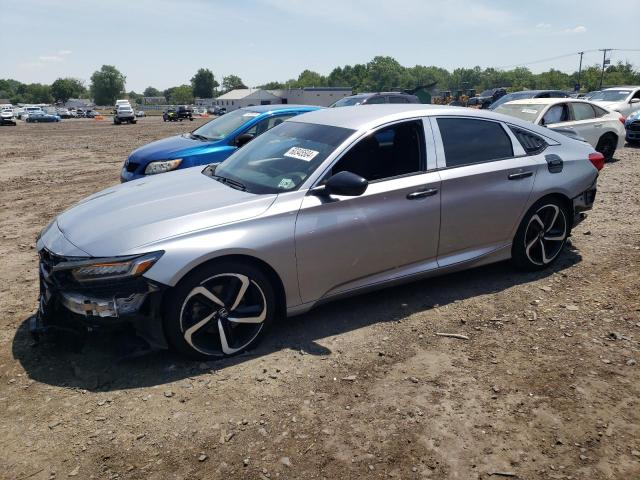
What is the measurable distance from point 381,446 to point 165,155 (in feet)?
18.0

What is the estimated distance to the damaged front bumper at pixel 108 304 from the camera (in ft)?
10.2

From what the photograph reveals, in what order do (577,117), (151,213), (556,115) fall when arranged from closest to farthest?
(151,213), (556,115), (577,117)

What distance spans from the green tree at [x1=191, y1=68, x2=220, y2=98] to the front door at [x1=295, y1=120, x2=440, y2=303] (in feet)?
527

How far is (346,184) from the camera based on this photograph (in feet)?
11.6

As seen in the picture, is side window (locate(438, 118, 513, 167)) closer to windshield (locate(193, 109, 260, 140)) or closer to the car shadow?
the car shadow

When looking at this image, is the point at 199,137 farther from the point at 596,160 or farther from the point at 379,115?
the point at 596,160

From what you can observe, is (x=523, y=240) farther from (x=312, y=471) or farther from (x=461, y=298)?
(x=312, y=471)

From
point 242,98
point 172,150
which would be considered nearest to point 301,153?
point 172,150

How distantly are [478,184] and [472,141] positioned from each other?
42cm

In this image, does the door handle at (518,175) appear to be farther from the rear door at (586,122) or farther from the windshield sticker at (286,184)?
the rear door at (586,122)

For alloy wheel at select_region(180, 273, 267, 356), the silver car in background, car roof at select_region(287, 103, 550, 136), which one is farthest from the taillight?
alloy wheel at select_region(180, 273, 267, 356)

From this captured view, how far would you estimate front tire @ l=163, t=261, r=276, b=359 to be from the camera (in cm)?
323

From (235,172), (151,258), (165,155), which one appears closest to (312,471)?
(151,258)

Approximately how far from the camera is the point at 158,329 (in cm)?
322
